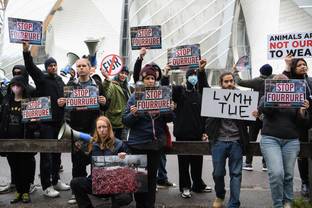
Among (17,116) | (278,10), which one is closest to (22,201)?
(17,116)

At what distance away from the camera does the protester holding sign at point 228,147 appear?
5.86 m

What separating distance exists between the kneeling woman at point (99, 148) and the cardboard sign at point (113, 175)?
12 centimetres

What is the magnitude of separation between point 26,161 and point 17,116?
2.17 feet

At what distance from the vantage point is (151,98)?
5734 mm

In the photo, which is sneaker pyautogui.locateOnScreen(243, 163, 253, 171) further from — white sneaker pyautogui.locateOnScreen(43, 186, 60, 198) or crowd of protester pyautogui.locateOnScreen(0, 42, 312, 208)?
white sneaker pyautogui.locateOnScreen(43, 186, 60, 198)

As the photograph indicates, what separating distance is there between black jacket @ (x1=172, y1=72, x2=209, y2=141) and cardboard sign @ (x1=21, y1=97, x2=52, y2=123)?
182 centimetres

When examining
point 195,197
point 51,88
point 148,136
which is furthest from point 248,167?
point 51,88

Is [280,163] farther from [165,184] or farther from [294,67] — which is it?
[165,184]

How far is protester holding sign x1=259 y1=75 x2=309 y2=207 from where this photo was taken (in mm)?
5602

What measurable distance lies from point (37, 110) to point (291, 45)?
3.54 m

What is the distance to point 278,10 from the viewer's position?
40875 millimetres

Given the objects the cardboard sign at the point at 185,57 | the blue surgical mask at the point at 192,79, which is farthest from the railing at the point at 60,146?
the cardboard sign at the point at 185,57

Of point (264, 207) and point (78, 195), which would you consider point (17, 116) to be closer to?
point (78, 195)

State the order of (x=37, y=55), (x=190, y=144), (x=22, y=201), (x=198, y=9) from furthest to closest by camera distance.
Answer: (x=37, y=55) → (x=198, y=9) → (x=22, y=201) → (x=190, y=144)
